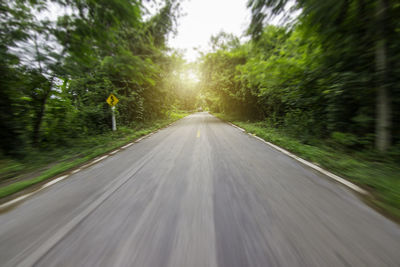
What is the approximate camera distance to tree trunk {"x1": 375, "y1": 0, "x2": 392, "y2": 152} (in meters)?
3.69

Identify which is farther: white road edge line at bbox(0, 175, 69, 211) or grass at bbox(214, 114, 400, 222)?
white road edge line at bbox(0, 175, 69, 211)

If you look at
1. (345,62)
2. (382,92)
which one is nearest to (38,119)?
(345,62)

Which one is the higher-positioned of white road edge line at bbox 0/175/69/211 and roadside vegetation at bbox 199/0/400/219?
roadside vegetation at bbox 199/0/400/219

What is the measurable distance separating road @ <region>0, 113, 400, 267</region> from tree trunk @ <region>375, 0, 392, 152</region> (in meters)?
2.13

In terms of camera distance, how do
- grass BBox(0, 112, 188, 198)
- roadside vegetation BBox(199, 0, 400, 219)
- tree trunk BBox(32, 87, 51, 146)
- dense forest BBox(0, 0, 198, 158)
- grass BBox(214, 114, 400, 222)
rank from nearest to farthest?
grass BBox(214, 114, 400, 222) < grass BBox(0, 112, 188, 198) < roadside vegetation BBox(199, 0, 400, 219) < dense forest BBox(0, 0, 198, 158) < tree trunk BBox(32, 87, 51, 146)

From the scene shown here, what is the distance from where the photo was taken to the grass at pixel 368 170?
2.32 metres

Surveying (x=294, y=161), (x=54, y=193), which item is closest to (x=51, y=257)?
(x=54, y=193)

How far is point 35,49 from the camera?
4789 mm

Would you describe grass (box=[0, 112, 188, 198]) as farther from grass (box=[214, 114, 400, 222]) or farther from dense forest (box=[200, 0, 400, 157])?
dense forest (box=[200, 0, 400, 157])

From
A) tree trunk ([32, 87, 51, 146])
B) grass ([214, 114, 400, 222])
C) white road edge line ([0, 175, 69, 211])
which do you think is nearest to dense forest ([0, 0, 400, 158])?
tree trunk ([32, 87, 51, 146])

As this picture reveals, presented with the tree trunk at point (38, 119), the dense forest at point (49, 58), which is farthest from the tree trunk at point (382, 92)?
the tree trunk at point (38, 119)

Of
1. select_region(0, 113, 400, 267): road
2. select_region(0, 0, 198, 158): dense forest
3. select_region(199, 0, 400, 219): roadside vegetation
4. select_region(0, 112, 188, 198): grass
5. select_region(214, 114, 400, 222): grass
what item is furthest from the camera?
select_region(0, 0, 198, 158): dense forest

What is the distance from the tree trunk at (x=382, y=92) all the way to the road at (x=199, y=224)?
213 centimetres

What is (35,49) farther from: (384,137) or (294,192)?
(384,137)
